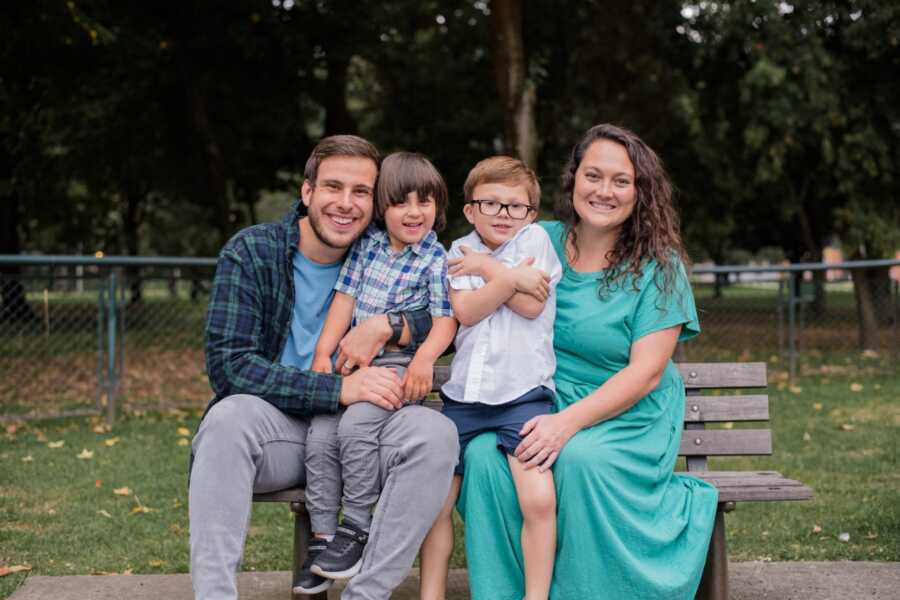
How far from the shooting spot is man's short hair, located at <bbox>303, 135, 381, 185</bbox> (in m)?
3.63

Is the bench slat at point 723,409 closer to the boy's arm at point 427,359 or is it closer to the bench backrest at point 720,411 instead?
the bench backrest at point 720,411

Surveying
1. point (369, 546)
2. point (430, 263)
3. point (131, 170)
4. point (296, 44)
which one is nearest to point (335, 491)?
point (369, 546)

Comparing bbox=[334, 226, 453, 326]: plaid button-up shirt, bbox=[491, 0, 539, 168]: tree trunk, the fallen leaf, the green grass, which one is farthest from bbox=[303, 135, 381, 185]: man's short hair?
bbox=[491, 0, 539, 168]: tree trunk

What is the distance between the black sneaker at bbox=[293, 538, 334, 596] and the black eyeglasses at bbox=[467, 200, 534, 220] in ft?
4.07

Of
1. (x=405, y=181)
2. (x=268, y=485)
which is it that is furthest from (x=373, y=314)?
(x=268, y=485)

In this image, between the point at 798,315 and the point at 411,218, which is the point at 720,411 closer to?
the point at 411,218

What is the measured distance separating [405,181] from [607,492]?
124 cm

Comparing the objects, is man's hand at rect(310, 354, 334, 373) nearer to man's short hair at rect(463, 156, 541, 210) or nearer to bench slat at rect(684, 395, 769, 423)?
man's short hair at rect(463, 156, 541, 210)

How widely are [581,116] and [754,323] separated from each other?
15.6 feet

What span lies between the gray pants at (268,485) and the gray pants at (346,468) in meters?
0.05

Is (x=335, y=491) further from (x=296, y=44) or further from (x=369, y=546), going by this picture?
(x=296, y=44)

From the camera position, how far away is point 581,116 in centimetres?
1549

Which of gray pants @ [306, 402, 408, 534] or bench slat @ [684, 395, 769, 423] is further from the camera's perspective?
bench slat @ [684, 395, 769, 423]

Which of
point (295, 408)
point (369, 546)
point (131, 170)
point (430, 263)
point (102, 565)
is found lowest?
point (102, 565)
